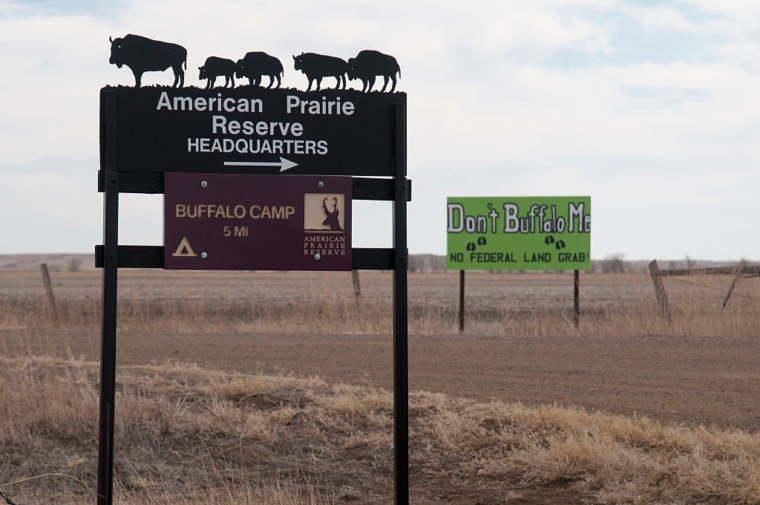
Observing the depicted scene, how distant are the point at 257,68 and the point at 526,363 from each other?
7.49m

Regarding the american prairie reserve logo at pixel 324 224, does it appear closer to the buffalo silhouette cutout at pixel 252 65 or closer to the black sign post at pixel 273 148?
the black sign post at pixel 273 148

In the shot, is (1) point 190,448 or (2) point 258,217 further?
(1) point 190,448

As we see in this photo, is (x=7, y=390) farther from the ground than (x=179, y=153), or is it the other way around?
(x=179, y=153)

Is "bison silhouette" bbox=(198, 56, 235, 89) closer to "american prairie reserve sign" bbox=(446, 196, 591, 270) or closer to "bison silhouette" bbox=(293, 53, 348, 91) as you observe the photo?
"bison silhouette" bbox=(293, 53, 348, 91)

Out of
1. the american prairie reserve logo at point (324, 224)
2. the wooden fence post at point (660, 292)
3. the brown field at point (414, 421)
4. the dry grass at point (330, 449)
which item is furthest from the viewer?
the wooden fence post at point (660, 292)

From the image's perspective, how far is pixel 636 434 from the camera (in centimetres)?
807

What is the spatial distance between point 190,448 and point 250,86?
11.6 feet

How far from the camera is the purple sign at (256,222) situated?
6.08 m

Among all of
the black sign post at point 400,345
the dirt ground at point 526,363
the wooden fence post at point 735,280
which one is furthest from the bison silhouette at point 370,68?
the wooden fence post at point 735,280

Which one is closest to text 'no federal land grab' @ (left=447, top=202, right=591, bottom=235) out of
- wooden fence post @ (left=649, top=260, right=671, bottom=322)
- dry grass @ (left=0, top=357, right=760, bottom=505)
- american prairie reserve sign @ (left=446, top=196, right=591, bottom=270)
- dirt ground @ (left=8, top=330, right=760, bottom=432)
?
american prairie reserve sign @ (left=446, top=196, right=591, bottom=270)

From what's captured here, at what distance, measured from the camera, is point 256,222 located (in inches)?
242

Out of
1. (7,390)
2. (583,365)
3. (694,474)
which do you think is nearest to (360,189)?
(694,474)

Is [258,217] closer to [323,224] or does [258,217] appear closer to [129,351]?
[323,224]

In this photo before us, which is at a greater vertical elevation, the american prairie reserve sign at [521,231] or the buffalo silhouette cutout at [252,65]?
the buffalo silhouette cutout at [252,65]
